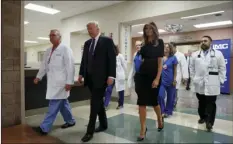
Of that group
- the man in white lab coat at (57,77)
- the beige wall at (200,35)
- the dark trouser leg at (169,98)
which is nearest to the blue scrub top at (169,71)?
the dark trouser leg at (169,98)

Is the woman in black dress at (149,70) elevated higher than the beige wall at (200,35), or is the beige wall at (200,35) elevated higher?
the beige wall at (200,35)

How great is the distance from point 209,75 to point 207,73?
4cm

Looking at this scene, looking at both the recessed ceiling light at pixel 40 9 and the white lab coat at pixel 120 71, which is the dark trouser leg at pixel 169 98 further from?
the recessed ceiling light at pixel 40 9

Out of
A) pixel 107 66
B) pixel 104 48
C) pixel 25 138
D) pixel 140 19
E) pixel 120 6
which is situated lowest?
pixel 25 138

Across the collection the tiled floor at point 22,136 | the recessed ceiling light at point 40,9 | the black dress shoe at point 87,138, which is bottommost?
the tiled floor at point 22,136

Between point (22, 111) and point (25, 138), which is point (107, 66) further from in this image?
point (22, 111)

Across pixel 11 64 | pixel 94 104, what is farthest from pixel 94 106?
pixel 11 64

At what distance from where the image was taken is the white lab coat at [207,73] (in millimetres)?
2594

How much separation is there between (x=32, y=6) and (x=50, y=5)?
1.77 feet

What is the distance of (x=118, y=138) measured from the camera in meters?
2.38

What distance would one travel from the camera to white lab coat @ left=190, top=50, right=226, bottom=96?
2.59m

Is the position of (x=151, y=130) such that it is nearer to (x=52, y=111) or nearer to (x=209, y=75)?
(x=209, y=75)

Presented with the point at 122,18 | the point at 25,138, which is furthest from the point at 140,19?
the point at 25,138

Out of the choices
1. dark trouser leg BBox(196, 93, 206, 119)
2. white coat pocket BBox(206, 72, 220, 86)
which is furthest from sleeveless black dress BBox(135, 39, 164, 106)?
dark trouser leg BBox(196, 93, 206, 119)
